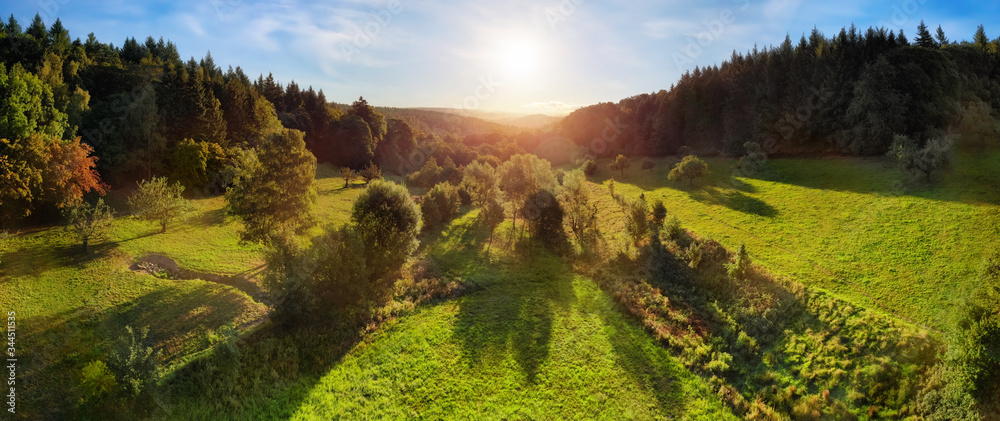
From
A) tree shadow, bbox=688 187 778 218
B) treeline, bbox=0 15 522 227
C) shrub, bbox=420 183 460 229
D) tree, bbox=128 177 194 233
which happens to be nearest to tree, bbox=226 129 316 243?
treeline, bbox=0 15 522 227

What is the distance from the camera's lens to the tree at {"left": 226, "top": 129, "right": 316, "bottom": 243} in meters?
25.8

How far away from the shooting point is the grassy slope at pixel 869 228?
68.4ft

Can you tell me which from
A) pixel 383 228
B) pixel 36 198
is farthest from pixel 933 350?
pixel 36 198

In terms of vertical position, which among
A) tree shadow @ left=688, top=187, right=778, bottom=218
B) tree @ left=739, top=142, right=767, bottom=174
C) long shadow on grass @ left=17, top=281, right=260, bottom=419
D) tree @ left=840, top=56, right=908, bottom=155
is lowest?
long shadow on grass @ left=17, top=281, right=260, bottom=419

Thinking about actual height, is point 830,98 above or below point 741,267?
above

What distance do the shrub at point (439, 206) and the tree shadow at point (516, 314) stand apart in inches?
513

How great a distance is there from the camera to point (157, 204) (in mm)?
30203

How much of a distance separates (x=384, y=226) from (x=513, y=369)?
1422cm

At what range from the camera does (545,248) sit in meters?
36.7

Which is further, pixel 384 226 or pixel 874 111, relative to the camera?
pixel 874 111

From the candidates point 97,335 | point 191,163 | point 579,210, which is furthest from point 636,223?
point 191,163

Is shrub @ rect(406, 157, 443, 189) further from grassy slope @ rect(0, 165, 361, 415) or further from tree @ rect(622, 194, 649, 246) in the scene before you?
tree @ rect(622, 194, 649, 246)

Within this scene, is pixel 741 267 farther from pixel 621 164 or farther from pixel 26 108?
pixel 26 108

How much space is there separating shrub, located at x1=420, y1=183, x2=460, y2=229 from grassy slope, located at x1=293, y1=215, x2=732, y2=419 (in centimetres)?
1688
